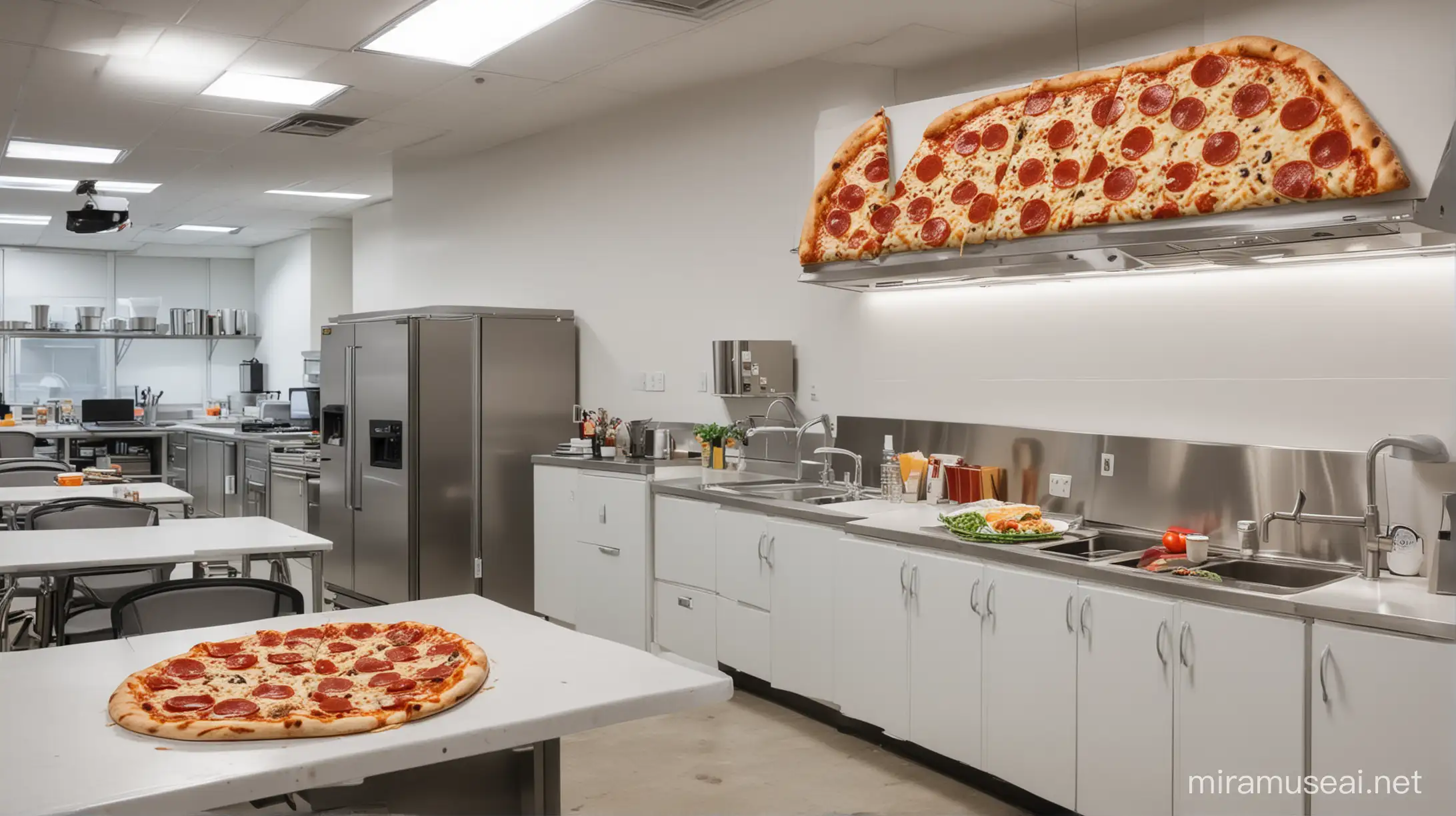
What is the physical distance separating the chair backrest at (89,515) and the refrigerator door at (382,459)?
1810 mm

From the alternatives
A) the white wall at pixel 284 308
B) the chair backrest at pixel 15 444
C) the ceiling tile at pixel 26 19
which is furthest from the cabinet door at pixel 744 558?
the white wall at pixel 284 308

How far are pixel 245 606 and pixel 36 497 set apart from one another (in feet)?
9.67

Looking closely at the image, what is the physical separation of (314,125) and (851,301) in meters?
3.62

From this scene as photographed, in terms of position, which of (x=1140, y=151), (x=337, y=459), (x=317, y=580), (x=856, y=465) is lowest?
(x=317, y=580)

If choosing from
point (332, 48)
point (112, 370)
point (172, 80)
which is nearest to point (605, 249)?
point (332, 48)

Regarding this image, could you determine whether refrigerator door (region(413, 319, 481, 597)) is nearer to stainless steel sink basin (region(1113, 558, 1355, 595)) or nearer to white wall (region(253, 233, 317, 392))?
stainless steel sink basin (region(1113, 558, 1355, 595))

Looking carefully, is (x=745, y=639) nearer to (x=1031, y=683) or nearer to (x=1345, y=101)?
→ (x=1031, y=683)

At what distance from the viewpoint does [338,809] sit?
2086 millimetres

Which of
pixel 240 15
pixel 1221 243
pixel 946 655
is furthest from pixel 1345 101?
pixel 240 15

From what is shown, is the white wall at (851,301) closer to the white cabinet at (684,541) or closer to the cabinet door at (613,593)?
the white cabinet at (684,541)

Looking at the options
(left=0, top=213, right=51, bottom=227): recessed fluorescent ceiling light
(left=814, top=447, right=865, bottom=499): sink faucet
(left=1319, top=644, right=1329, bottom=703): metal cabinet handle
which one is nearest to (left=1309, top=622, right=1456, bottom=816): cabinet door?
(left=1319, top=644, right=1329, bottom=703): metal cabinet handle

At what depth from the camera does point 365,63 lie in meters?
5.05

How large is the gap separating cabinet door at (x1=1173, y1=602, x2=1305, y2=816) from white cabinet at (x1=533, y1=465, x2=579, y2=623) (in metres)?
3.46

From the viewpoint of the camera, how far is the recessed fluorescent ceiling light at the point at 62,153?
693 centimetres
